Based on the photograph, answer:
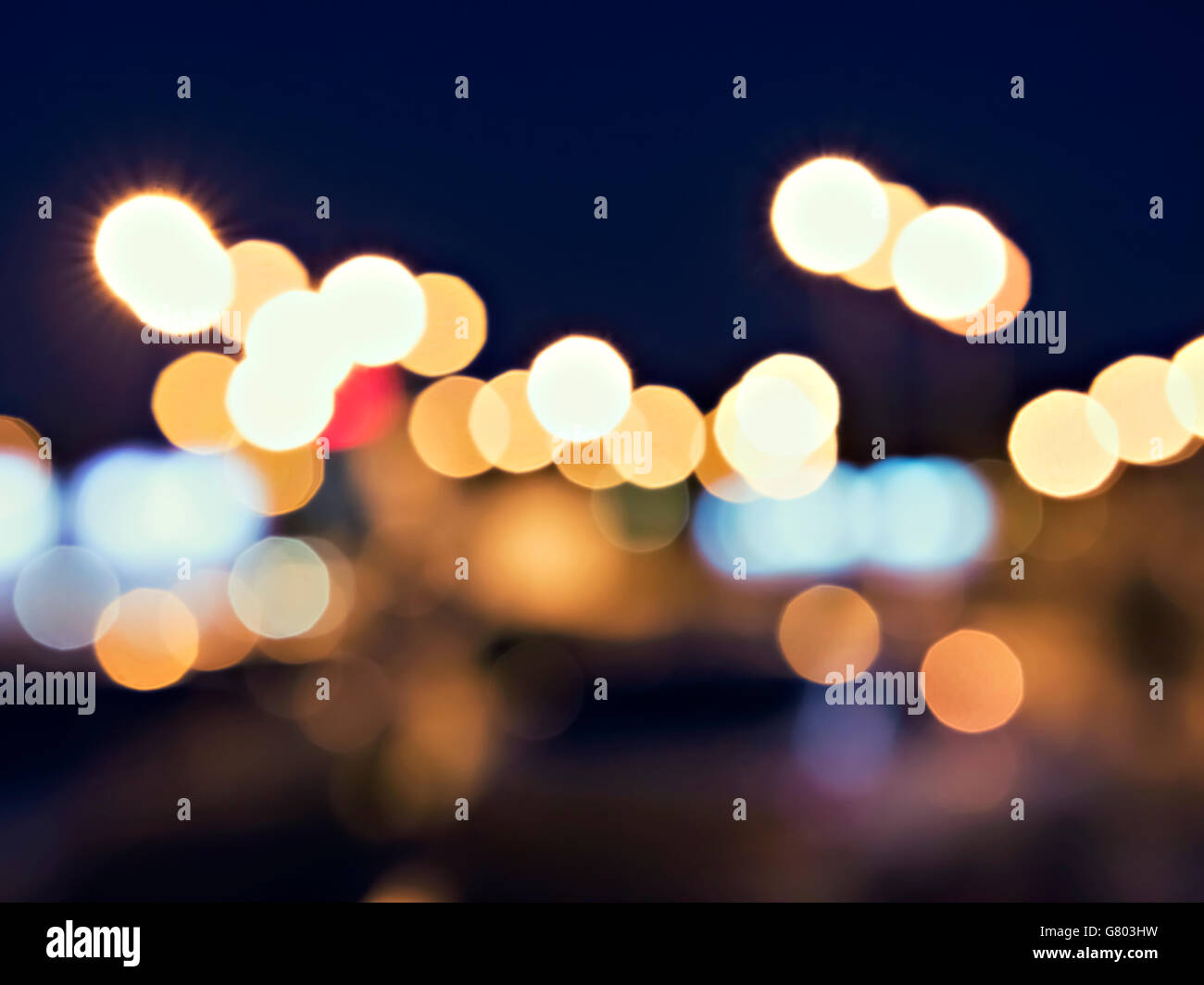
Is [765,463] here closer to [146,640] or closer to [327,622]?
[327,622]

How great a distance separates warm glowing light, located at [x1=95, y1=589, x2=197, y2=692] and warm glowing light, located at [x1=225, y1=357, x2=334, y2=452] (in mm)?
1076

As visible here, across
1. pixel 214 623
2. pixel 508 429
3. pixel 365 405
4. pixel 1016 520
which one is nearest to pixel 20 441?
pixel 365 405

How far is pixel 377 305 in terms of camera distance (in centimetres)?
405

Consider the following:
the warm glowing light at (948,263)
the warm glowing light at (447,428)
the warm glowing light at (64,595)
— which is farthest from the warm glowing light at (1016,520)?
the warm glowing light at (64,595)

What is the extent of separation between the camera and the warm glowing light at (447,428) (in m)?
5.72

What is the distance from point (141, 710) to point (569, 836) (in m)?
3.01

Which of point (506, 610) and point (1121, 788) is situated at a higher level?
point (506, 610)

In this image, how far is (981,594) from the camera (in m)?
6.46

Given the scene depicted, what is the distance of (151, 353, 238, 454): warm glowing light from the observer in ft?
9.27

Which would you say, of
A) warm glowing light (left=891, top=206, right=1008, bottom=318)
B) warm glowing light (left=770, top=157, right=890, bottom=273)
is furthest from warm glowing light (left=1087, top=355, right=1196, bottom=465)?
warm glowing light (left=770, top=157, right=890, bottom=273)

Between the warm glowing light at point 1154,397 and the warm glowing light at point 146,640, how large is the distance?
168 inches

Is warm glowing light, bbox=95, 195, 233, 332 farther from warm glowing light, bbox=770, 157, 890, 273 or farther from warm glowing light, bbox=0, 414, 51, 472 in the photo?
warm glowing light, bbox=770, 157, 890, 273
